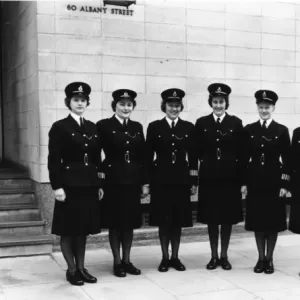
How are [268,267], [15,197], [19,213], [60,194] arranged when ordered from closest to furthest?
[60,194] → [268,267] → [19,213] → [15,197]

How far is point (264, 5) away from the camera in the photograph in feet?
23.4

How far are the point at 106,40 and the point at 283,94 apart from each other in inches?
110

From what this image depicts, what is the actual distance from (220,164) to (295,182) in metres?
0.77

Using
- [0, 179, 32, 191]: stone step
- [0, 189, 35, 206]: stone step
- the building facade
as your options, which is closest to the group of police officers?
the building facade

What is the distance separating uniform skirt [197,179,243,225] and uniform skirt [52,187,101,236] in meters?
1.25

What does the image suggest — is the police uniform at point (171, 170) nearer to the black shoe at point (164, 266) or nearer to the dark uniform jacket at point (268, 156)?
the black shoe at point (164, 266)

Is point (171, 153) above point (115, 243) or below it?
above

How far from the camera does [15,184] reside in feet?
21.5

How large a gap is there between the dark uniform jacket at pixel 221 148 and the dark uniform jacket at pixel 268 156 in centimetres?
15

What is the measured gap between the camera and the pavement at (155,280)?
4320 mm

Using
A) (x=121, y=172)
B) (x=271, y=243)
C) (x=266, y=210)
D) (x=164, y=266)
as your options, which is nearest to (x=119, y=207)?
(x=121, y=172)

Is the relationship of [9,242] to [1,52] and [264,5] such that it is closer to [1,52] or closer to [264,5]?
[1,52]

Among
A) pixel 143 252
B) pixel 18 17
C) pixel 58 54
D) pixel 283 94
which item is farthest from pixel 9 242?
pixel 283 94

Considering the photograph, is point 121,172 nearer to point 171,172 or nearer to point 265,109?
point 171,172
